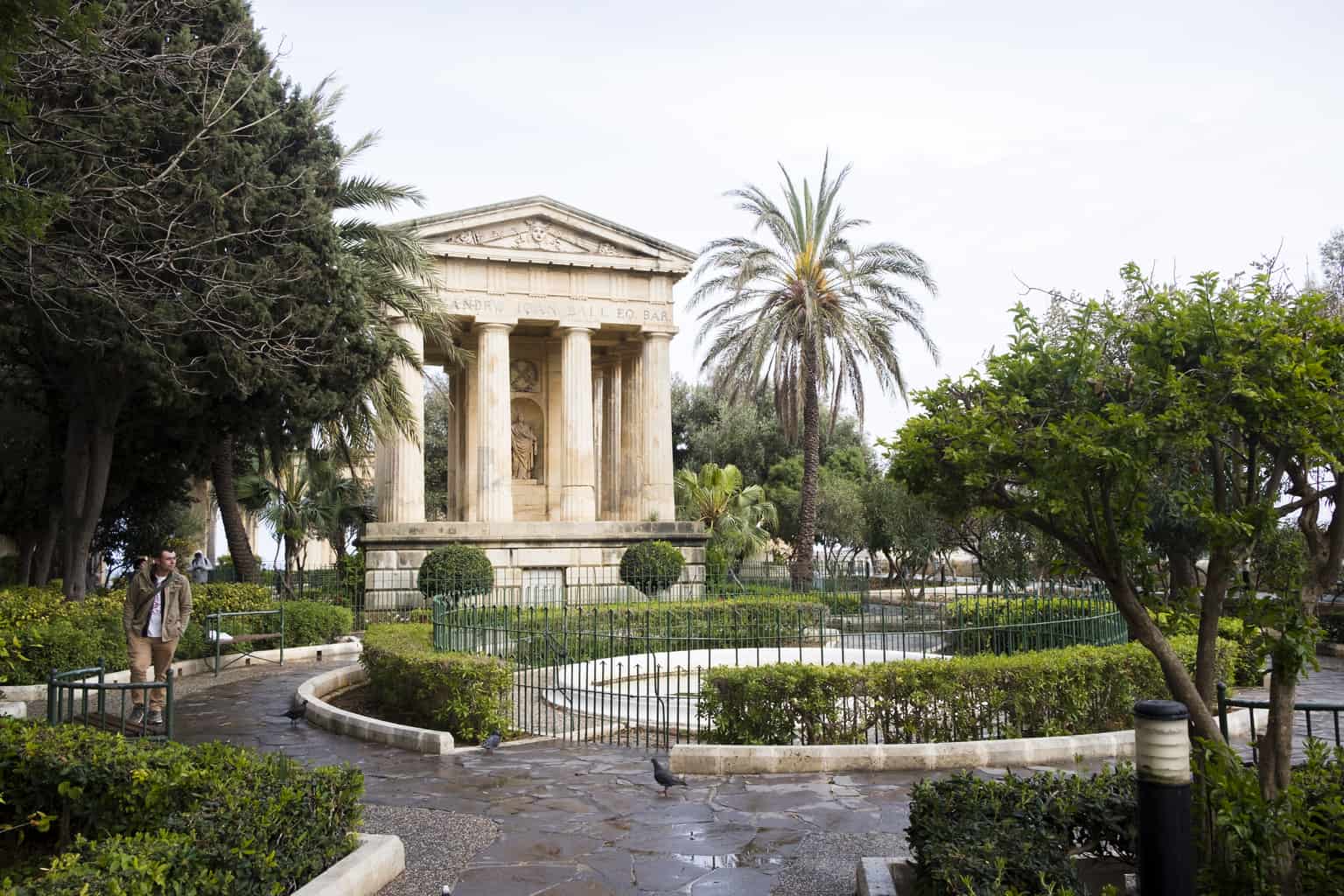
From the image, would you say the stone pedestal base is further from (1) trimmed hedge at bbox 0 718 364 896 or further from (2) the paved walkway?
(1) trimmed hedge at bbox 0 718 364 896

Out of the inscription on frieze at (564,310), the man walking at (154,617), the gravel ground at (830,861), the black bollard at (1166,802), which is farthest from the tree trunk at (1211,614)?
the inscription on frieze at (564,310)

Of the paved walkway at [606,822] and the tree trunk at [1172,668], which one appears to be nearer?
the tree trunk at [1172,668]

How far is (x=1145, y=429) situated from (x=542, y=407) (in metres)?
27.4

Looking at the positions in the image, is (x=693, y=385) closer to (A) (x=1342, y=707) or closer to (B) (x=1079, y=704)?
(B) (x=1079, y=704)

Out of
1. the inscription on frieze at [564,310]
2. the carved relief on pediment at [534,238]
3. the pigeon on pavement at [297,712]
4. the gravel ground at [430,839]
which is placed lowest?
the gravel ground at [430,839]

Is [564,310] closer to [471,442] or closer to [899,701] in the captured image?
→ [471,442]

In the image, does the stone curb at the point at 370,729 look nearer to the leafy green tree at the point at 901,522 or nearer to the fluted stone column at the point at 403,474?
the fluted stone column at the point at 403,474

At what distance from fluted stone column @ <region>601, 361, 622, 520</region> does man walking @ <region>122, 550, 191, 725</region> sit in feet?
65.0

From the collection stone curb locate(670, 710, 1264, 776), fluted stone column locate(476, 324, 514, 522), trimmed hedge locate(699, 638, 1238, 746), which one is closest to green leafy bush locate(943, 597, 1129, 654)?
trimmed hedge locate(699, 638, 1238, 746)

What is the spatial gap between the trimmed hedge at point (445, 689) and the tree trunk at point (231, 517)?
40.4ft

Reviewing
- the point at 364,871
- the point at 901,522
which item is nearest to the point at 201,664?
the point at 364,871

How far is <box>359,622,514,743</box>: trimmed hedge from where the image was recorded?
10469 millimetres

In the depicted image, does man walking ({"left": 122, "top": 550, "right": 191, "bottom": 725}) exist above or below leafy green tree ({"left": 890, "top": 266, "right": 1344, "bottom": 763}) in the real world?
below

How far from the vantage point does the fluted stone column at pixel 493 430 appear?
27.4 m
